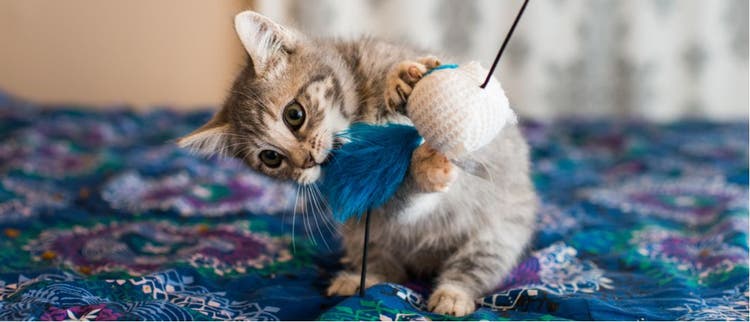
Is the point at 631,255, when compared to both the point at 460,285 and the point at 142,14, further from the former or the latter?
the point at 142,14

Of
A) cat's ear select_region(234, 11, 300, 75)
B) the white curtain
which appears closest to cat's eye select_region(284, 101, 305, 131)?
cat's ear select_region(234, 11, 300, 75)

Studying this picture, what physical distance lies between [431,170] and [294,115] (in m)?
0.30

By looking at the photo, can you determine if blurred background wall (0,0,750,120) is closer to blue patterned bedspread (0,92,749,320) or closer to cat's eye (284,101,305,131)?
blue patterned bedspread (0,92,749,320)

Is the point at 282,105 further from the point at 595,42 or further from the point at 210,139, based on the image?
the point at 595,42

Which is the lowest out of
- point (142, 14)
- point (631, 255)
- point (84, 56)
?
point (631, 255)

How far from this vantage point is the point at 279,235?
164 centimetres

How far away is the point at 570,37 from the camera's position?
331cm

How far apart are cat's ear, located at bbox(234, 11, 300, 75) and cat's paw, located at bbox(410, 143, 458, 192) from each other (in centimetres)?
38

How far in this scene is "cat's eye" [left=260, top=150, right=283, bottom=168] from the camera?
3.80 ft

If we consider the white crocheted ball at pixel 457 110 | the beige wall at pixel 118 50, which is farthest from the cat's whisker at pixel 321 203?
the beige wall at pixel 118 50

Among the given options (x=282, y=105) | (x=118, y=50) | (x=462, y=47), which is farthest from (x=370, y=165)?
(x=118, y=50)

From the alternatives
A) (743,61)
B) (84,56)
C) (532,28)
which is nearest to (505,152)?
(532,28)

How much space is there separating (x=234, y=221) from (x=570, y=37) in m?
2.29

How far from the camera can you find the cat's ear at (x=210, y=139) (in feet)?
4.12
